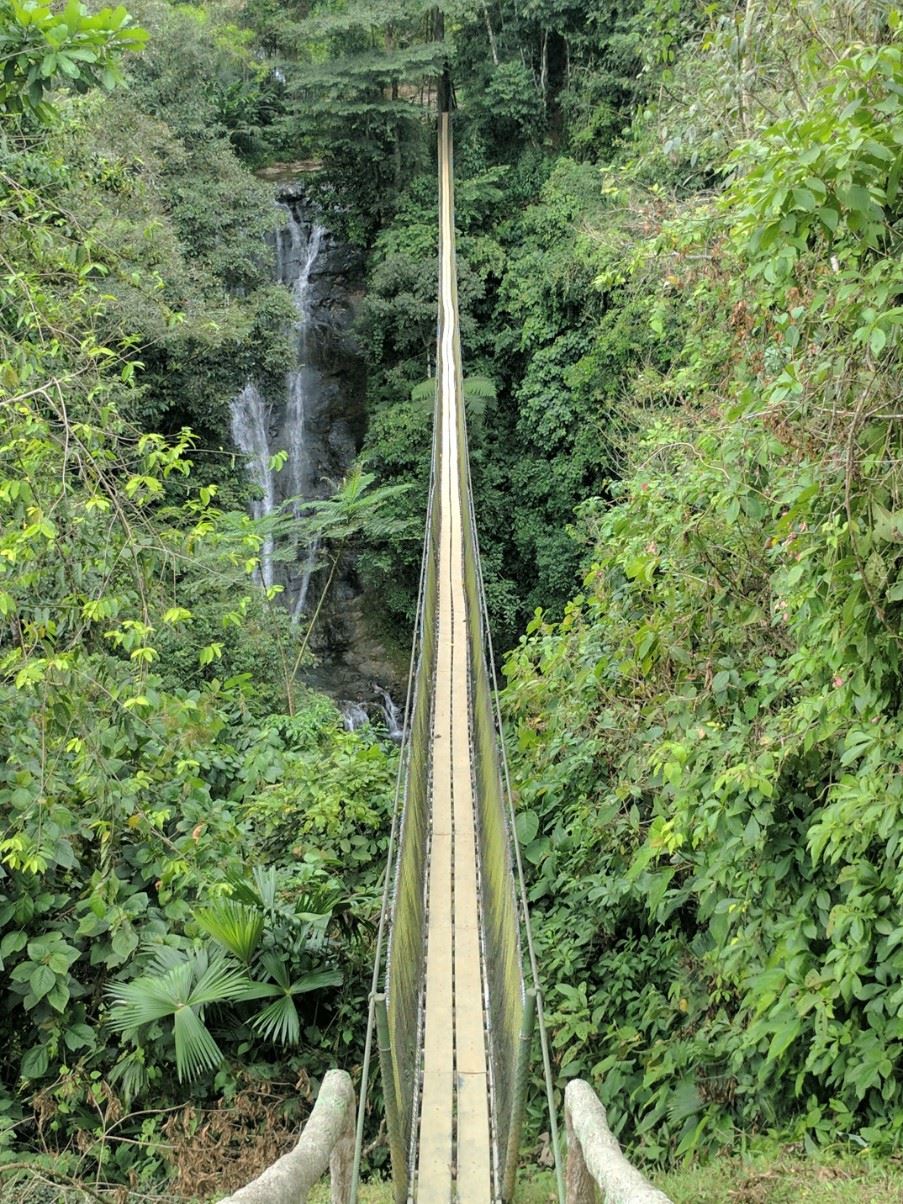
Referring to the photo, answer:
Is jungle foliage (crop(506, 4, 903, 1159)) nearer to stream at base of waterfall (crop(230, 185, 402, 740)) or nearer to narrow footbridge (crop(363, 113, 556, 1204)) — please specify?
narrow footbridge (crop(363, 113, 556, 1204))

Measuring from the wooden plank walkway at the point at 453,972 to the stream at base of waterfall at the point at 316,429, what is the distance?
454 centimetres

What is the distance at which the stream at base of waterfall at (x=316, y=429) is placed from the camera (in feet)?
33.7

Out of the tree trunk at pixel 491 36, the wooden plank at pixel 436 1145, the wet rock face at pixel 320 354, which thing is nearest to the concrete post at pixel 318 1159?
the wooden plank at pixel 436 1145

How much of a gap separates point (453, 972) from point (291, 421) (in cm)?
961

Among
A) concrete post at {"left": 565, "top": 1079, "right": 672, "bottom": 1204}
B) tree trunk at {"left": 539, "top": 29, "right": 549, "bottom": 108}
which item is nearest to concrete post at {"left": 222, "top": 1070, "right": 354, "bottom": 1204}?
concrete post at {"left": 565, "top": 1079, "right": 672, "bottom": 1204}

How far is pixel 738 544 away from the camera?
3223 millimetres

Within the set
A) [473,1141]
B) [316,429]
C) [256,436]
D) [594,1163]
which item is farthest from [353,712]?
[594,1163]

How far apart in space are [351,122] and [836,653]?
11.4 meters

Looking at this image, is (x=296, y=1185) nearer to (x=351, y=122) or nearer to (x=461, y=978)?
(x=461, y=978)

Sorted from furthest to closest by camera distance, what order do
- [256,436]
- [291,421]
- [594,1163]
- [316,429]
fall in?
1. [316,429]
2. [291,421]
3. [256,436]
4. [594,1163]

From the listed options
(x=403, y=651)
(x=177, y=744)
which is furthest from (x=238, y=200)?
(x=177, y=744)

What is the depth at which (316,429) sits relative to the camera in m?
11.8

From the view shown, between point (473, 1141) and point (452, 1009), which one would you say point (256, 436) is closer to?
point (452, 1009)

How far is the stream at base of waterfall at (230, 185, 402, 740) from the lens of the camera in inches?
404
